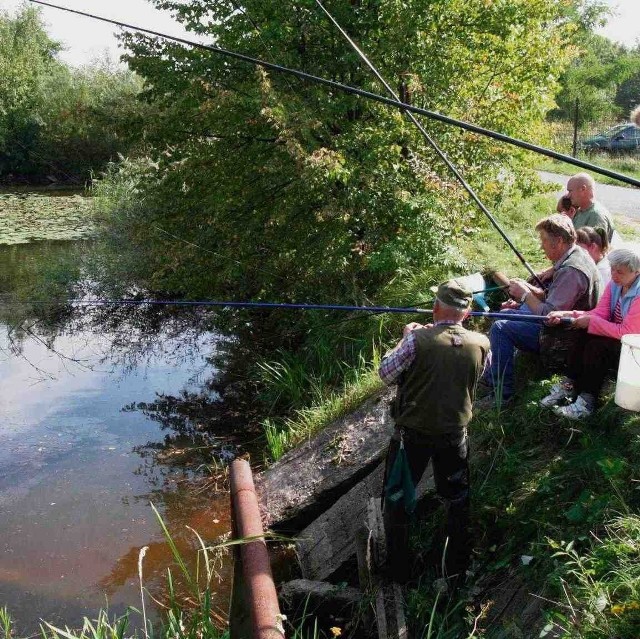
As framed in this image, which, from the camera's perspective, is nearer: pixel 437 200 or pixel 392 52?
pixel 437 200

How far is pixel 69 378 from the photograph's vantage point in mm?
9539

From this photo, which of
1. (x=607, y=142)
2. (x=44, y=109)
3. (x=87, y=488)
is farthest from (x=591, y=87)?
(x=87, y=488)

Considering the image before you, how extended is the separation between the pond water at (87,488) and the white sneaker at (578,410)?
8.63 feet

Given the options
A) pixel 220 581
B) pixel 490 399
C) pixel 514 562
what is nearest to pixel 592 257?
pixel 490 399

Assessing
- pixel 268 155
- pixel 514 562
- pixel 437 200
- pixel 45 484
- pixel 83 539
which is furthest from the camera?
pixel 268 155

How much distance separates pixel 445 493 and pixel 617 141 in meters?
23.1

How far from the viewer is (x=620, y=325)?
4.18 m

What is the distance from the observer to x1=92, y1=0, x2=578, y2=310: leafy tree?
773 cm

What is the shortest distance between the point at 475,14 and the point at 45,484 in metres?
6.80

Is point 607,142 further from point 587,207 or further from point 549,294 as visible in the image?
point 549,294

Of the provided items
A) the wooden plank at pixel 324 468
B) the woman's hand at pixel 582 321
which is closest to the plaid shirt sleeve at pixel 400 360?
the woman's hand at pixel 582 321

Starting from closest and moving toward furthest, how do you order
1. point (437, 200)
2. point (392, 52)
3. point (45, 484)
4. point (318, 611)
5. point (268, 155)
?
point (318, 611)
point (45, 484)
point (437, 200)
point (392, 52)
point (268, 155)

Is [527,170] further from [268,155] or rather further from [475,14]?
[268,155]

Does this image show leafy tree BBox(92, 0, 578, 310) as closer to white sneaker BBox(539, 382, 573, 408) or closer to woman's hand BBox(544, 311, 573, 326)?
white sneaker BBox(539, 382, 573, 408)
